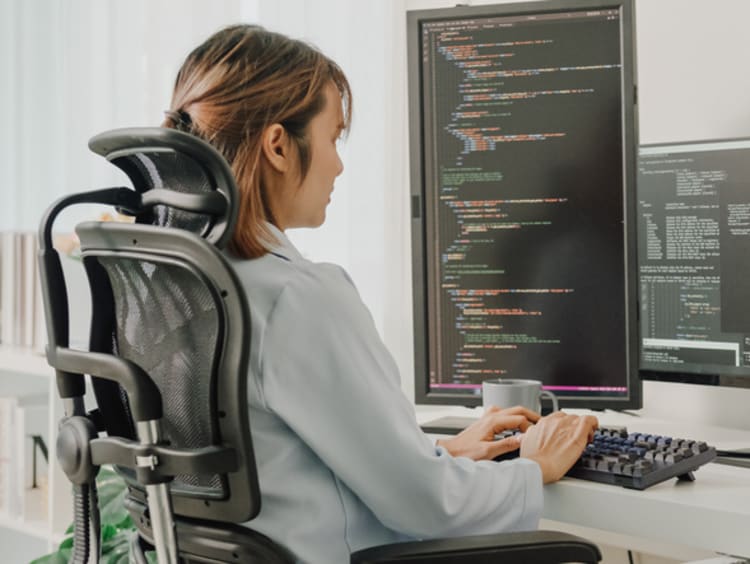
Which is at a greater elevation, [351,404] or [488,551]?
[351,404]

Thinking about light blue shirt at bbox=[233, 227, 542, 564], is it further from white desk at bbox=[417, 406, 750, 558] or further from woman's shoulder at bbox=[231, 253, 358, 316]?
white desk at bbox=[417, 406, 750, 558]

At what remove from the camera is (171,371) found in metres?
0.91

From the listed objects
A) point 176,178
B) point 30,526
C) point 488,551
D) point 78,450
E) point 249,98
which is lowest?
point 30,526

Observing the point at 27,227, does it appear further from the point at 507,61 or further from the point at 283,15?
the point at 507,61

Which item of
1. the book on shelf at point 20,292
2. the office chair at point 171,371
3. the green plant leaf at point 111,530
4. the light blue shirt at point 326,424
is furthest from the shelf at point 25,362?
the light blue shirt at point 326,424

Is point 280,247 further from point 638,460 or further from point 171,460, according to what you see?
point 638,460

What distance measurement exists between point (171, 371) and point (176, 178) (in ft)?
0.63

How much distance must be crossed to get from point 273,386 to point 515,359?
0.80 metres

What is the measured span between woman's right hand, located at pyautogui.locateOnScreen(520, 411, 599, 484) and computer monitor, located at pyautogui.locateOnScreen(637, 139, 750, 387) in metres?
0.34

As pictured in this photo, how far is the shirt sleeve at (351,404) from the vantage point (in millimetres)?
945

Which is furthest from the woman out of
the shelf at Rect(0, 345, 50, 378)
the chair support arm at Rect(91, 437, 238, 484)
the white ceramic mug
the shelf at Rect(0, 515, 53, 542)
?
the shelf at Rect(0, 515, 53, 542)

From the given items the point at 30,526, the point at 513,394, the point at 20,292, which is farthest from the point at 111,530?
the point at 513,394

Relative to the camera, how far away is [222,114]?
103 cm

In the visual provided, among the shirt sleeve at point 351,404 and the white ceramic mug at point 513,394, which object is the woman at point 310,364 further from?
the white ceramic mug at point 513,394
